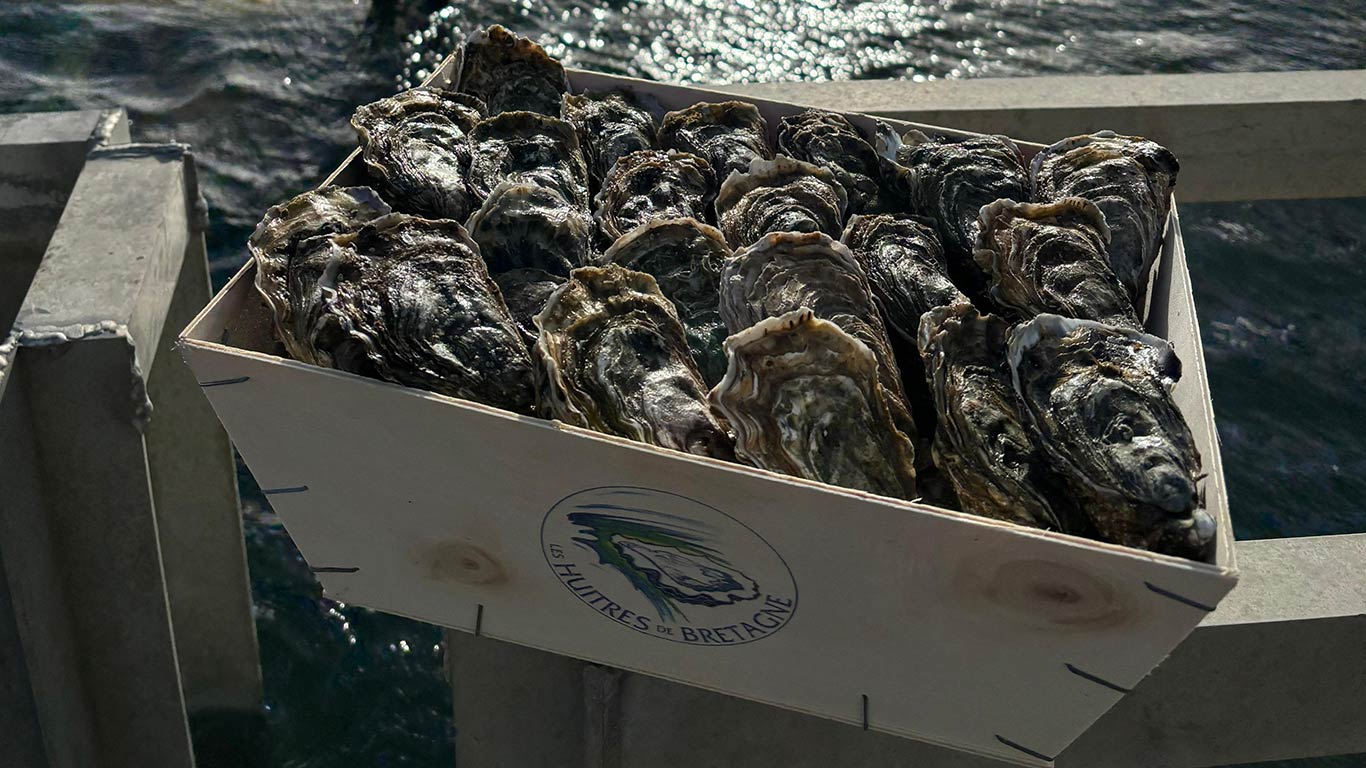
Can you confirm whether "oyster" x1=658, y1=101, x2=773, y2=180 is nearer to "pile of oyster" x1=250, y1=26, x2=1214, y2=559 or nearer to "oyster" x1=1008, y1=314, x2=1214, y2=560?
"pile of oyster" x1=250, y1=26, x2=1214, y2=559

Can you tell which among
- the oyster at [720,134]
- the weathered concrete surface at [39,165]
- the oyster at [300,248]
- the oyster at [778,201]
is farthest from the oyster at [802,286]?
the weathered concrete surface at [39,165]

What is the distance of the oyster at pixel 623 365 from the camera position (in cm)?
109

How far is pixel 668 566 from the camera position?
1129mm

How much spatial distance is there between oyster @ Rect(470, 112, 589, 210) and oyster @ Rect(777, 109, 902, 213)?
1.01 feet

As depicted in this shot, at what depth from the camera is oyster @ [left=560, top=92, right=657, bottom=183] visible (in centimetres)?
153

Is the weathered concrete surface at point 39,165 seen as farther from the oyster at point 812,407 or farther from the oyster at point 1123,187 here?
the oyster at point 1123,187

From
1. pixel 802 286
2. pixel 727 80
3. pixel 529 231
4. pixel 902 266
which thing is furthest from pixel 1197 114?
pixel 727 80

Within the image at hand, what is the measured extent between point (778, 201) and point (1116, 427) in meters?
0.51

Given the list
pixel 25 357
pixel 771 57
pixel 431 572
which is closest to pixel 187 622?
pixel 25 357

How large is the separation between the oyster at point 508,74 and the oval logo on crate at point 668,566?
2.44ft

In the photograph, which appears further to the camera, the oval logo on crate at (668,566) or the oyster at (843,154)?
the oyster at (843,154)

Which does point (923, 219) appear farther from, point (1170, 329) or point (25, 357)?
point (25, 357)

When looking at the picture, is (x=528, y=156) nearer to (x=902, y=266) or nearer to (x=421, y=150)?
(x=421, y=150)

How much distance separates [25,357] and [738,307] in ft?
3.57
